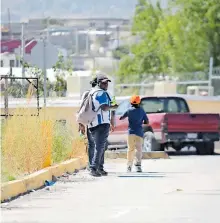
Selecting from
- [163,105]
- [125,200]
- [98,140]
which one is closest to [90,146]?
[98,140]

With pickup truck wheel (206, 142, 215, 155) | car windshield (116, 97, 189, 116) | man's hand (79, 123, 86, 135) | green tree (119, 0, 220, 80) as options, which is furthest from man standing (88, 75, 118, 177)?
green tree (119, 0, 220, 80)

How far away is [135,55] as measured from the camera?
5709 centimetres

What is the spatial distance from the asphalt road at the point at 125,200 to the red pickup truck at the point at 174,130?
648 centimetres

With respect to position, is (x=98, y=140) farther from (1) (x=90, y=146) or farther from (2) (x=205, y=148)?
(2) (x=205, y=148)

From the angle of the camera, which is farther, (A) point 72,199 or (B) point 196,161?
(B) point 196,161

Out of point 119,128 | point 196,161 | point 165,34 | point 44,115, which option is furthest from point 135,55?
point 44,115

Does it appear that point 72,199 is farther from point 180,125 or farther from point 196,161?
point 180,125

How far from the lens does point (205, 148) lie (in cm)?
2608

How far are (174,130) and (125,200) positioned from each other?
39.4 ft

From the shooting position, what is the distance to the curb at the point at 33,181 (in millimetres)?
13133

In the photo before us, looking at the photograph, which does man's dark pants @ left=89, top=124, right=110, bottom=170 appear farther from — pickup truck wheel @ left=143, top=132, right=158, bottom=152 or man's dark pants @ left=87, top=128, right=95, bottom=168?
pickup truck wheel @ left=143, top=132, right=158, bottom=152

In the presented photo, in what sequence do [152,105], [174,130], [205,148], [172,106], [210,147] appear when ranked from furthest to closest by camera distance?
[172,106] → [152,105] → [205,148] → [210,147] → [174,130]

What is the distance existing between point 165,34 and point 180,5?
2.39 meters

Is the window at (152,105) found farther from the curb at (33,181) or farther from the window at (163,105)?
the curb at (33,181)
